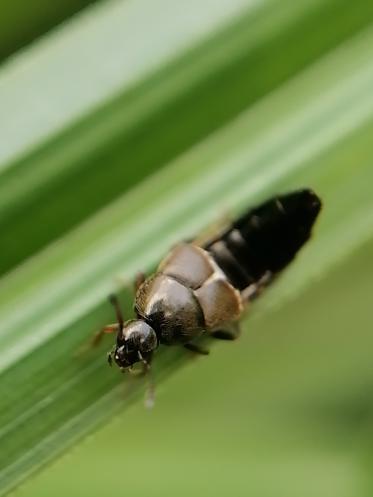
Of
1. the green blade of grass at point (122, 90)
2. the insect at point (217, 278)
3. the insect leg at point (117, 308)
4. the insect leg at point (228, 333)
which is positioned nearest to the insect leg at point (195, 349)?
the insect at point (217, 278)

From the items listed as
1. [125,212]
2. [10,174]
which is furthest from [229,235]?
[10,174]

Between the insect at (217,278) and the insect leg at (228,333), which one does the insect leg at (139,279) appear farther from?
the insect leg at (228,333)

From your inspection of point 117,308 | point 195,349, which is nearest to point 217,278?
point 195,349

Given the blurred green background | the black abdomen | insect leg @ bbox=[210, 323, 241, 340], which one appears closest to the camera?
the blurred green background

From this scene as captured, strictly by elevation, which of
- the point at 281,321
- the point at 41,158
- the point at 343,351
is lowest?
the point at 343,351

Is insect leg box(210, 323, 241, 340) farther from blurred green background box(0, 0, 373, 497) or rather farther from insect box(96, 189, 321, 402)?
blurred green background box(0, 0, 373, 497)

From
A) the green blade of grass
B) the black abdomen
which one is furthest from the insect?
the green blade of grass

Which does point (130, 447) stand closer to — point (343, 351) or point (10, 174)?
→ point (343, 351)
